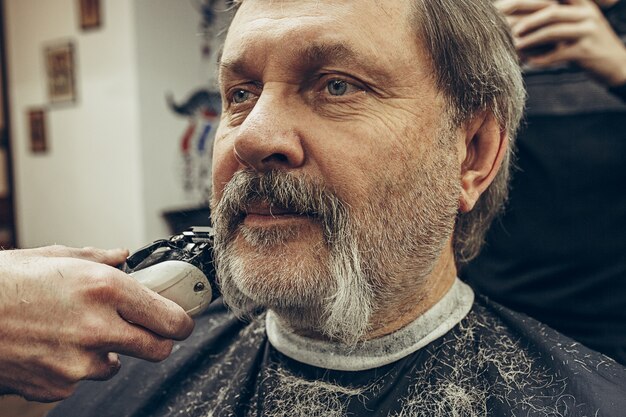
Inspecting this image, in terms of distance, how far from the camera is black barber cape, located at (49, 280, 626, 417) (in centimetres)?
119

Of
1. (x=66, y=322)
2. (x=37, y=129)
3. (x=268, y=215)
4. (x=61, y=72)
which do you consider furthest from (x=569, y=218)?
(x=37, y=129)

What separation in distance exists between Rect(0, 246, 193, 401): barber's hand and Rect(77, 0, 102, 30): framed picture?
3.49 meters

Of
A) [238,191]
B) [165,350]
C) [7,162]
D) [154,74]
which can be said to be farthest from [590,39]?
[7,162]

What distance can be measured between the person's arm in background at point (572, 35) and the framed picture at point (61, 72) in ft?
11.9

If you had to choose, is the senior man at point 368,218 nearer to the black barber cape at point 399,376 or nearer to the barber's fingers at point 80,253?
the black barber cape at point 399,376

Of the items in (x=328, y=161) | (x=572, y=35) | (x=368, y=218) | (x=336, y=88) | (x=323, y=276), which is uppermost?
(x=572, y=35)

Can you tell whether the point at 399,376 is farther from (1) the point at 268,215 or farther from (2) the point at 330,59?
(2) the point at 330,59

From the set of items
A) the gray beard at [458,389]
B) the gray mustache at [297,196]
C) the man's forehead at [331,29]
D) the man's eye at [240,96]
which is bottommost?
the gray beard at [458,389]

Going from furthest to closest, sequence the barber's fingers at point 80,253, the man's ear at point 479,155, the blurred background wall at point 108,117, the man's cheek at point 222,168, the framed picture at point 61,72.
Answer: the framed picture at point 61,72, the blurred background wall at point 108,117, the man's ear at point 479,155, the man's cheek at point 222,168, the barber's fingers at point 80,253

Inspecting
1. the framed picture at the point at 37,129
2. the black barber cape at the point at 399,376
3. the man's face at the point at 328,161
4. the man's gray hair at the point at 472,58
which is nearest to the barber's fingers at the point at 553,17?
the man's gray hair at the point at 472,58

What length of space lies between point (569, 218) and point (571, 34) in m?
0.61

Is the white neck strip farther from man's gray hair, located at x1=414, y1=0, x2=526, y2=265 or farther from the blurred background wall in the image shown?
the blurred background wall

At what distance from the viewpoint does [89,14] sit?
4.05 meters

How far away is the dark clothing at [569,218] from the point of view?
1.77 metres
